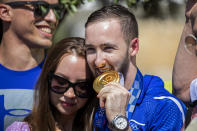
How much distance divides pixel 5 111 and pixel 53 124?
85 centimetres

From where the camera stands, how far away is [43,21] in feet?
13.4

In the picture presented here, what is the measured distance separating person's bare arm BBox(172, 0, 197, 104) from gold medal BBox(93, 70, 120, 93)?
0.46m

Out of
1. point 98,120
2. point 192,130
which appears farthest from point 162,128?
point 192,130

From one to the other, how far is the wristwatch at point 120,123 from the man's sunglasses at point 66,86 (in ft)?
2.04

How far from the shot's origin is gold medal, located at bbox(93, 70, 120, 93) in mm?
2682

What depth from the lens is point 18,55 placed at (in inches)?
157

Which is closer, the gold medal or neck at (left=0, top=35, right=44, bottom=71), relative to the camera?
the gold medal

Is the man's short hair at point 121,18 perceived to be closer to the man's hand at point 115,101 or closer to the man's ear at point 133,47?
the man's ear at point 133,47

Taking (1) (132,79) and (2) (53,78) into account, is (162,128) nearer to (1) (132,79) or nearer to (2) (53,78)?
(1) (132,79)

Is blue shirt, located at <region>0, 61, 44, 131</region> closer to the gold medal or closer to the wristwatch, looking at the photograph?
the gold medal

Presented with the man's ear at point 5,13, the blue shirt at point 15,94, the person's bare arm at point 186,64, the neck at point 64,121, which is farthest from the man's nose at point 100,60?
the man's ear at point 5,13

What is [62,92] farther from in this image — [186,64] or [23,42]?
[23,42]

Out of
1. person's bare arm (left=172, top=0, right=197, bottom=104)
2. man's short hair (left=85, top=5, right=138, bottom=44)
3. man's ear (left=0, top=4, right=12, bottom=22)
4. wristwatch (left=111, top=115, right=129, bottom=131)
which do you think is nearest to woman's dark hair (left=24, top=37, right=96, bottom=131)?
man's short hair (left=85, top=5, right=138, bottom=44)

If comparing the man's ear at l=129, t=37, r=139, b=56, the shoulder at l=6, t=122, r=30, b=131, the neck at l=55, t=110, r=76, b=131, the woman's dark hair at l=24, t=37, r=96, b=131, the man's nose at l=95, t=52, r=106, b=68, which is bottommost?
the neck at l=55, t=110, r=76, b=131
